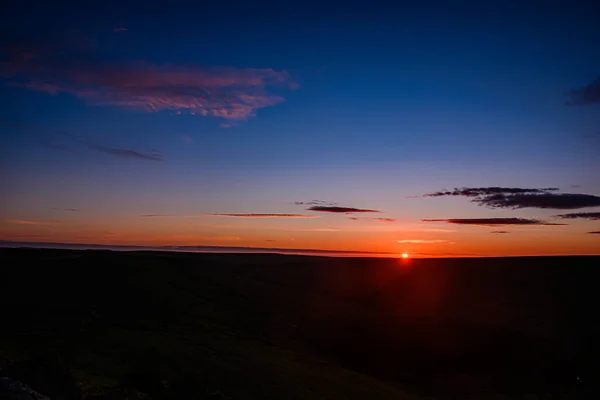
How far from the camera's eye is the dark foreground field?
2181 centimetres

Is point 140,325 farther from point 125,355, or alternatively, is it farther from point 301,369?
point 301,369

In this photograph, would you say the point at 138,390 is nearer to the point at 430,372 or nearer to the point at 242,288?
the point at 430,372

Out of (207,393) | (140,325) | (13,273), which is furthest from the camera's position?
(13,273)

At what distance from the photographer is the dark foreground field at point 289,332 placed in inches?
859

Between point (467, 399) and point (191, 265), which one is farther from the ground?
point (191, 265)

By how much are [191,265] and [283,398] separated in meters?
48.5

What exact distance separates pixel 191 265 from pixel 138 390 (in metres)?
51.8

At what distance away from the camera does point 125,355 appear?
75.2ft

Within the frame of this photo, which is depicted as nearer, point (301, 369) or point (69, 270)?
point (301, 369)

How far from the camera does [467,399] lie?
100 feet

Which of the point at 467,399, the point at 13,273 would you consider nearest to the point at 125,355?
the point at 467,399

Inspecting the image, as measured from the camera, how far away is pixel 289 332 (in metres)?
40.1

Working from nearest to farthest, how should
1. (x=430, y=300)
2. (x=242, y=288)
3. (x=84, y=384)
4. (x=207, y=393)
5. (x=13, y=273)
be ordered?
(x=84, y=384) → (x=207, y=393) → (x=13, y=273) → (x=242, y=288) → (x=430, y=300)

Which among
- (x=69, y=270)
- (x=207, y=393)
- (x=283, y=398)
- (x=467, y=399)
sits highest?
(x=69, y=270)
